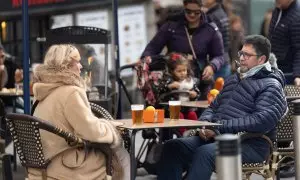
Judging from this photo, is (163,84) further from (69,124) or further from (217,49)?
(69,124)

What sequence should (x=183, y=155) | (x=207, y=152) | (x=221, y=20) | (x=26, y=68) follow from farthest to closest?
(x=221, y=20)
(x=26, y=68)
(x=183, y=155)
(x=207, y=152)

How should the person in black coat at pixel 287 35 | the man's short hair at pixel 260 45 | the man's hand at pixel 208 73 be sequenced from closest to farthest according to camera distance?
the man's short hair at pixel 260 45 < the man's hand at pixel 208 73 < the person in black coat at pixel 287 35

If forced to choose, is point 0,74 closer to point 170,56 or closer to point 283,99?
point 170,56

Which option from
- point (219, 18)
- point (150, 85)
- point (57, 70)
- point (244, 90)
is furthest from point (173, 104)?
point (219, 18)

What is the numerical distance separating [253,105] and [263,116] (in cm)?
24

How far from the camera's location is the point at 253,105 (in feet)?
25.6

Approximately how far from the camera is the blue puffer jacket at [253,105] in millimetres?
7608

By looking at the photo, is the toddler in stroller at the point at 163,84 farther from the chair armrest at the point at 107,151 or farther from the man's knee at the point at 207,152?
the chair armrest at the point at 107,151

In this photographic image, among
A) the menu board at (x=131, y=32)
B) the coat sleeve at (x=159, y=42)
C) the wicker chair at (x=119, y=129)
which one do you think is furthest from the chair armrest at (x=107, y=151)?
the menu board at (x=131, y=32)

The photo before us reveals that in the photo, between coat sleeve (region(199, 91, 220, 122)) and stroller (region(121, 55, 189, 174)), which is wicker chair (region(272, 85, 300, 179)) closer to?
coat sleeve (region(199, 91, 220, 122))

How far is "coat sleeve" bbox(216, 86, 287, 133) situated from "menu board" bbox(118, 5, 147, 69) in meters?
8.09

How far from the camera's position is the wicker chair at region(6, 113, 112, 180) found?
6.96 meters

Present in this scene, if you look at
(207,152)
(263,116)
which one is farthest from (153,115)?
(263,116)

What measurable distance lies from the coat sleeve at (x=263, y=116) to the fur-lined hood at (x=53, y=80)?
4.06 ft
